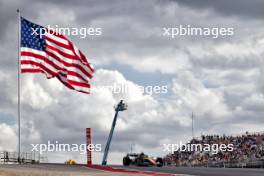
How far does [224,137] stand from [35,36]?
Result: 40.8 m

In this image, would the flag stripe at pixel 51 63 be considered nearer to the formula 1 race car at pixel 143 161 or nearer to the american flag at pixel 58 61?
the american flag at pixel 58 61

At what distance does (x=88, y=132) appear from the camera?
201ft

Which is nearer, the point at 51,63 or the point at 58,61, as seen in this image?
the point at 51,63

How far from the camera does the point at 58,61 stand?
99.8 feet

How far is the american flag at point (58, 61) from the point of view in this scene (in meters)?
30.2

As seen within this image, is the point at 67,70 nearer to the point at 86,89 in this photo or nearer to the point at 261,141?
the point at 86,89

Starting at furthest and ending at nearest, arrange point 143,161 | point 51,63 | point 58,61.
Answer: point 143,161 < point 58,61 < point 51,63

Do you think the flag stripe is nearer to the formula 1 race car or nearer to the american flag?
the american flag

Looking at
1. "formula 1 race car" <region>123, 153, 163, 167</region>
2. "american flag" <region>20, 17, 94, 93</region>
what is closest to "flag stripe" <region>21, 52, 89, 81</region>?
"american flag" <region>20, 17, 94, 93</region>

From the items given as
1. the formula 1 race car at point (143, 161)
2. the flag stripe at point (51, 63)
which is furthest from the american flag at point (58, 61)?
the formula 1 race car at point (143, 161)

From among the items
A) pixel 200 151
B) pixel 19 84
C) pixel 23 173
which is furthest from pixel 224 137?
pixel 23 173

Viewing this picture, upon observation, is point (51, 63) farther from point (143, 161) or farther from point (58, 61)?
point (143, 161)

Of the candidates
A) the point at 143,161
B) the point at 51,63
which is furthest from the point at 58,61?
the point at 143,161

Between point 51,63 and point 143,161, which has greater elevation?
point 51,63
